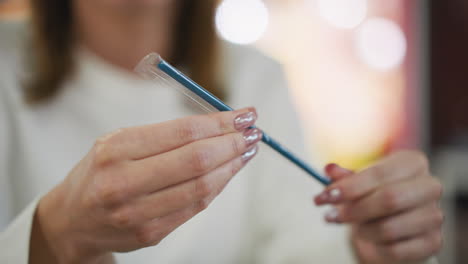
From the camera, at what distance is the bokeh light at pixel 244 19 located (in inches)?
35.6

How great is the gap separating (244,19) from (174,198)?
93 cm

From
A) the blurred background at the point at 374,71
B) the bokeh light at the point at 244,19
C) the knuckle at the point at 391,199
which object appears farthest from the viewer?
the blurred background at the point at 374,71

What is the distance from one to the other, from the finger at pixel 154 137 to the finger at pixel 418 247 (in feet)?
0.73

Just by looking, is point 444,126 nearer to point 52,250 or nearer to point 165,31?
point 165,31

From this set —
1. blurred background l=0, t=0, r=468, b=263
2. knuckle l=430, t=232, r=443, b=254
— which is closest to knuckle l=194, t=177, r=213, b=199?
knuckle l=430, t=232, r=443, b=254

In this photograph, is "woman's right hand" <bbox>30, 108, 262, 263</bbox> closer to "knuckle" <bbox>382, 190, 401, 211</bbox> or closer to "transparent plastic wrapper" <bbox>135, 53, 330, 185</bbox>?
"transparent plastic wrapper" <bbox>135, 53, 330, 185</bbox>

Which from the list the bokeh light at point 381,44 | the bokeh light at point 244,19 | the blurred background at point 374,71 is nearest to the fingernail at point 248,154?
the bokeh light at point 244,19

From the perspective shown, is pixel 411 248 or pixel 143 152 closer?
pixel 143 152

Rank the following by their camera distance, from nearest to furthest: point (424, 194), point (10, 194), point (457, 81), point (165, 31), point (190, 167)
Answer: point (190, 167) < point (424, 194) < point (10, 194) < point (165, 31) < point (457, 81)

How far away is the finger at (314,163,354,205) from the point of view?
334 mm

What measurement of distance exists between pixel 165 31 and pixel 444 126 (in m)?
1.18

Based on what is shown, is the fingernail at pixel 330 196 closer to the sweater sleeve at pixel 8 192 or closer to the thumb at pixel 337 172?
the thumb at pixel 337 172

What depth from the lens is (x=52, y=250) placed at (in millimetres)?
270

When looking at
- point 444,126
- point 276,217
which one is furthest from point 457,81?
point 276,217
